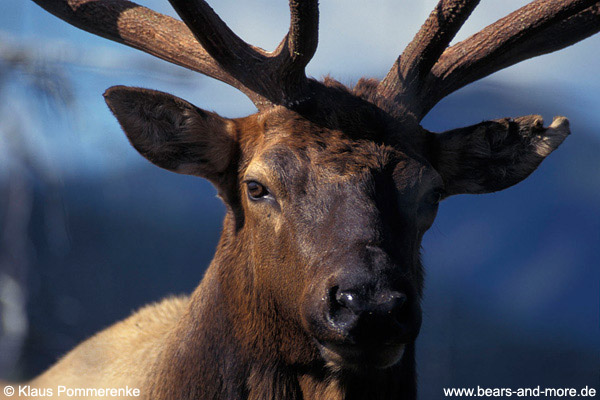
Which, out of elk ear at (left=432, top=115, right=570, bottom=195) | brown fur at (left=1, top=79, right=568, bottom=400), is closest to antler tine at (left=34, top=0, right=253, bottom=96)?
brown fur at (left=1, top=79, right=568, bottom=400)

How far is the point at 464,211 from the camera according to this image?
37.6 feet

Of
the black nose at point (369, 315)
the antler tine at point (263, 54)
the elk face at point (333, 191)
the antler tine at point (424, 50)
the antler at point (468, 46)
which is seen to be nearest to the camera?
the black nose at point (369, 315)

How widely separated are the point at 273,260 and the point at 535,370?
877 centimetres

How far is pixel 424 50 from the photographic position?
3.99 m

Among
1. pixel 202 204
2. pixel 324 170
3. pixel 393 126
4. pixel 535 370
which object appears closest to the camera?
pixel 324 170

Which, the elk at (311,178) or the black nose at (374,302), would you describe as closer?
the black nose at (374,302)

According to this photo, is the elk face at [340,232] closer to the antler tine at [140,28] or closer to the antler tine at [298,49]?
the antler tine at [298,49]

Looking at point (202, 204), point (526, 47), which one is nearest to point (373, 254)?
point (526, 47)

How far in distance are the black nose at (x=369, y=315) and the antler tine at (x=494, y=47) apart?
5.34 feet

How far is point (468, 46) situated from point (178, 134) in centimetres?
204

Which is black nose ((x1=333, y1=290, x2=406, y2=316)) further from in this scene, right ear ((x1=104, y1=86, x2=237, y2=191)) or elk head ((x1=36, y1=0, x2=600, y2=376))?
right ear ((x1=104, y1=86, x2=237, y2=191))

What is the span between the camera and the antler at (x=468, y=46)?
3.91m

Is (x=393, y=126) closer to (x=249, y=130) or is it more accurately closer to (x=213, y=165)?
(x=249, y=130)

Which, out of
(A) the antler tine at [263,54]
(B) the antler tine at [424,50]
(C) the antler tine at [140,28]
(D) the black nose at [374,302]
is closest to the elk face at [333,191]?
(D) the black nose at [374,302]
